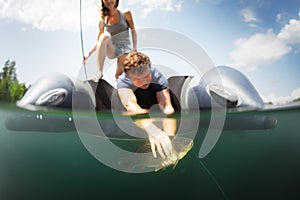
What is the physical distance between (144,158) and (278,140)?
129 centimetres

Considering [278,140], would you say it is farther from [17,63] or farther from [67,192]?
[17,63]

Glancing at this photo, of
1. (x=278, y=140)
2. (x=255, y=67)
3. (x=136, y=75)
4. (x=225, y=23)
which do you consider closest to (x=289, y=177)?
(x=278, y=140)

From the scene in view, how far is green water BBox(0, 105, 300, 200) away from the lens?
1.79 m

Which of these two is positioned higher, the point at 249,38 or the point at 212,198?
the point at 249,38

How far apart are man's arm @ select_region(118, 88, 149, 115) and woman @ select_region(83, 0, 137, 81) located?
93 millimetres

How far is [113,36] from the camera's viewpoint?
4.69 feet

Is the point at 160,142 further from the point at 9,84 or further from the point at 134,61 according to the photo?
the point at 9,84

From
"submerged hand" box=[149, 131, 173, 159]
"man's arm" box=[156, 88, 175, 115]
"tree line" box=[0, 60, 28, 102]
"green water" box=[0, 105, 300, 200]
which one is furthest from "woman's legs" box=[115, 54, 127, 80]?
"tree line" box=[0, 60, 28, 102]

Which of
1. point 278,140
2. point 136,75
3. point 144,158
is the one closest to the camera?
point 136,75

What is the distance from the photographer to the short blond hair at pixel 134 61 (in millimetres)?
1275

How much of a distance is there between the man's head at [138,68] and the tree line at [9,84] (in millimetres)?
644

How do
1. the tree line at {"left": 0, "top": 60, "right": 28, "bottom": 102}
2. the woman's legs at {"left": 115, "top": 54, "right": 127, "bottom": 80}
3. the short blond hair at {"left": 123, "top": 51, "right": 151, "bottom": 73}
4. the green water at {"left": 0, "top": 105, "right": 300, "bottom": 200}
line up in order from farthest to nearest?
1. the green water at {"left": 0, "top": 105, "right": 300, "bottom": 200}
2. the tree line at {"left": 0, "top": 60, "right": 28, "bottom": 102}
3. the woman's legs at {"left": 115, "top": 54, "right": 127, "bottom": 80}
4. the short blond hair at {"left": 123, "top": 51, "right": 151, "bottom": 73}

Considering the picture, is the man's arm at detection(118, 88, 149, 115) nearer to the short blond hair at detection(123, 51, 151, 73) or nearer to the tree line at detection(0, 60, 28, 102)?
the short blond hair at detection(123, 51, 151, 73)

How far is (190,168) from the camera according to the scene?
1.82m
